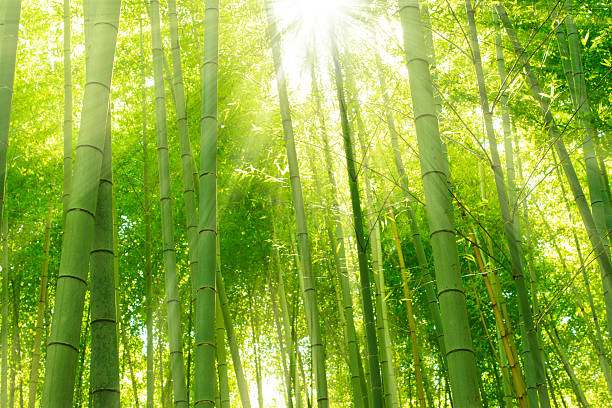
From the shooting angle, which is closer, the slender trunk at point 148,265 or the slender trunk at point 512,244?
the slender trunk at point 512,244

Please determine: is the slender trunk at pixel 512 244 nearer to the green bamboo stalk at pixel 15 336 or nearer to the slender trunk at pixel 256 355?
the slender trunk at pixel 256 355

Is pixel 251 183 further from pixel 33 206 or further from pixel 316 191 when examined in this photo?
pixel 33 206

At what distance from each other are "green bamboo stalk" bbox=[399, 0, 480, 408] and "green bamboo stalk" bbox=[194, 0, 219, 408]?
877 mm

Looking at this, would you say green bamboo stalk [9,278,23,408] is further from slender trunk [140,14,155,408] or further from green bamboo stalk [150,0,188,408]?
green bamboo stalk [150,0,188,408]

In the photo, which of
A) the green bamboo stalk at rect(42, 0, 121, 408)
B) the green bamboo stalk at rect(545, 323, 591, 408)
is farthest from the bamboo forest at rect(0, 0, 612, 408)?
the green bamboo stalk at rect(545, 323, 591, 408)

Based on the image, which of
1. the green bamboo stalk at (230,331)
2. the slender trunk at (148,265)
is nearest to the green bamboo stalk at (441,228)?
the green bamboo stalk at (230,331)

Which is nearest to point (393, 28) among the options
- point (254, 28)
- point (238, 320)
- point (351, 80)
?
point (351, 80)

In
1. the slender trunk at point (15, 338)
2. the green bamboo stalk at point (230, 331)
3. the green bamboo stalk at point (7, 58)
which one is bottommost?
the green bamboo stalk at point (230, 331)

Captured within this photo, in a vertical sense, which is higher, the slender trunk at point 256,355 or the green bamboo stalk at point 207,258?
the slender trunk at point 256,355

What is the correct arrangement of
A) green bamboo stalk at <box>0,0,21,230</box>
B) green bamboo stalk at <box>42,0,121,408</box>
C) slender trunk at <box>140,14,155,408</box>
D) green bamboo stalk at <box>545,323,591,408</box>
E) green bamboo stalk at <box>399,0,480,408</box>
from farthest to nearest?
1. green bamboo stalk at <box>545,323,591,408</box>
2. slender trunk at <box>140,14,155,408</box>
3. green bamboo stalk at <box>0,0,21,230</box>
4. green bamboo stalk at <box>399,0,480,408</box>
5. green bamboo stalk at <box>42,0,121,408</box>

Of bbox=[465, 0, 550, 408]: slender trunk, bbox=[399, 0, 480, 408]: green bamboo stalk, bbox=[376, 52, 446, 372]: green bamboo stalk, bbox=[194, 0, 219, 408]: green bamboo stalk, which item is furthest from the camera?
bbox=[376, 52, 446, 372]: green bamboo stalk

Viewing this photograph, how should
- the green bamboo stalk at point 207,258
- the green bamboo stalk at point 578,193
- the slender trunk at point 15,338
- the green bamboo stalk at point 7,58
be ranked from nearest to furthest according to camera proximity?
the green bamboo stalk at point 7,58, the green bamboo stalk at point 207,258, the green bamboo stalk at point 578,193, the slender trunk at point 15,338

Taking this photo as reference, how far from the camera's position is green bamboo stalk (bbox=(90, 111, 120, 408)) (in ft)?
5.33

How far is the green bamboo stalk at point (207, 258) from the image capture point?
2.07 m
